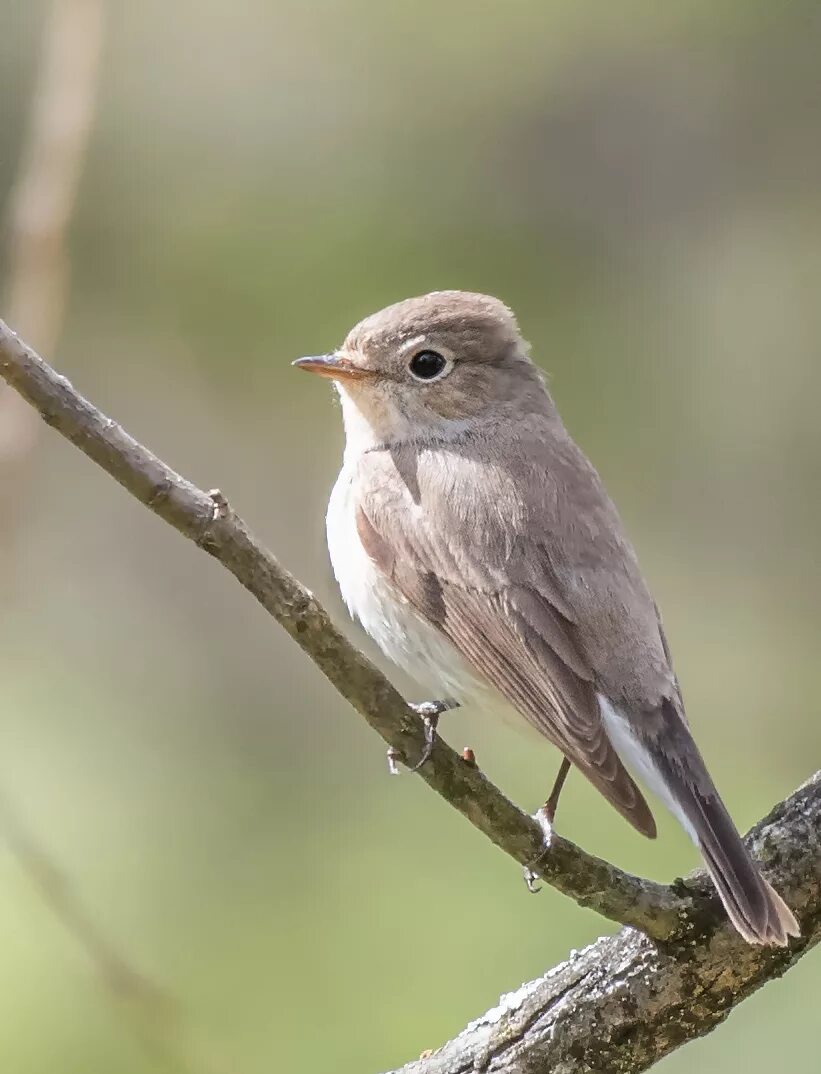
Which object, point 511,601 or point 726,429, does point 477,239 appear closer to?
point 726,429

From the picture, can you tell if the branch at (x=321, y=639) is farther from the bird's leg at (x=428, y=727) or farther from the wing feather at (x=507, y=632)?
the wing feather at (x=507, y=632)

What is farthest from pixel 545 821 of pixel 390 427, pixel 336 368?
pixel 336 368

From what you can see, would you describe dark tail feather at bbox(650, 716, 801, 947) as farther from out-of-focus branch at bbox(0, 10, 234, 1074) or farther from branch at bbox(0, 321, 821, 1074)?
out-of-focus branch at bbox(0, 10, 234, 1074)

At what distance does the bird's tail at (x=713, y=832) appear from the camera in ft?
9.21

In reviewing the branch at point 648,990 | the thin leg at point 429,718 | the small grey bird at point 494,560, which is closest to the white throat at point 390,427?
the small grey bird at point 494,560

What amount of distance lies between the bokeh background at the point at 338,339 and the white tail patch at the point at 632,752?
5.56ft

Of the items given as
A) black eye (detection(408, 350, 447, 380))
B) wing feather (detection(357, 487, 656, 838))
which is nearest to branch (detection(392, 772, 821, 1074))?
wing feather (detection(357, 487, 656, 838))

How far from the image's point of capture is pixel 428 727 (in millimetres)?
2988

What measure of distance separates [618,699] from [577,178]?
421 centimetres

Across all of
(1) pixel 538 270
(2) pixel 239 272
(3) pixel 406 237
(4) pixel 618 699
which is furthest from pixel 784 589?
(4) pixel 618 699

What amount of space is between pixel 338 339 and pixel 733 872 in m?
3.79

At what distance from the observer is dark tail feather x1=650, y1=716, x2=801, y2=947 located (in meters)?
2.80

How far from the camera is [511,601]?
11.6 feet

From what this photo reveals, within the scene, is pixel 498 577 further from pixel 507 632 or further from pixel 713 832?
pixel 713 832
